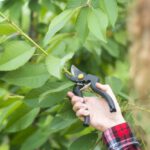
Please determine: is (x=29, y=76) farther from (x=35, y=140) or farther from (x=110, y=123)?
(x=35, y=140)

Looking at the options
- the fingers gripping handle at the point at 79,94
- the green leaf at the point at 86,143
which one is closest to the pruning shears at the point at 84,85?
the fingers gripping handle at the point at 79,94

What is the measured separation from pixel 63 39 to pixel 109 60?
0.43 m

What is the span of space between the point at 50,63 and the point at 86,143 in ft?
1.03

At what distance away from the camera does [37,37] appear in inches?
100

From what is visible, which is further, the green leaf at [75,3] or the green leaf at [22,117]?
the green leaf at [22,117]

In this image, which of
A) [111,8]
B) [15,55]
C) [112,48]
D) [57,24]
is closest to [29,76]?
[15,55]

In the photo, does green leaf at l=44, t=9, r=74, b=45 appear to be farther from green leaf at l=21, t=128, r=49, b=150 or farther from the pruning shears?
green leaf at l=21, t=128, r=49, b=150

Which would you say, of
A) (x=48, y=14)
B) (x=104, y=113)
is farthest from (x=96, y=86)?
(x=48, y=14)

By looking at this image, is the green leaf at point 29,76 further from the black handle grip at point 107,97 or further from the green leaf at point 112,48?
the green leaf at point 112,48

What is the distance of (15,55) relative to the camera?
5.48 feet

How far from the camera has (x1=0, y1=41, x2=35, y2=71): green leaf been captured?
1653mm

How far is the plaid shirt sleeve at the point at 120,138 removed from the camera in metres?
1.70

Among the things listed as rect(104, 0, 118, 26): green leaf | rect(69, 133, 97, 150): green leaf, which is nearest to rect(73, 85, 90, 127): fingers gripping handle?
rect(69, 133, 97, 150): green leaf

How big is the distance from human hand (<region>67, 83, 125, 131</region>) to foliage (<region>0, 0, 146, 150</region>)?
0.19 ft
